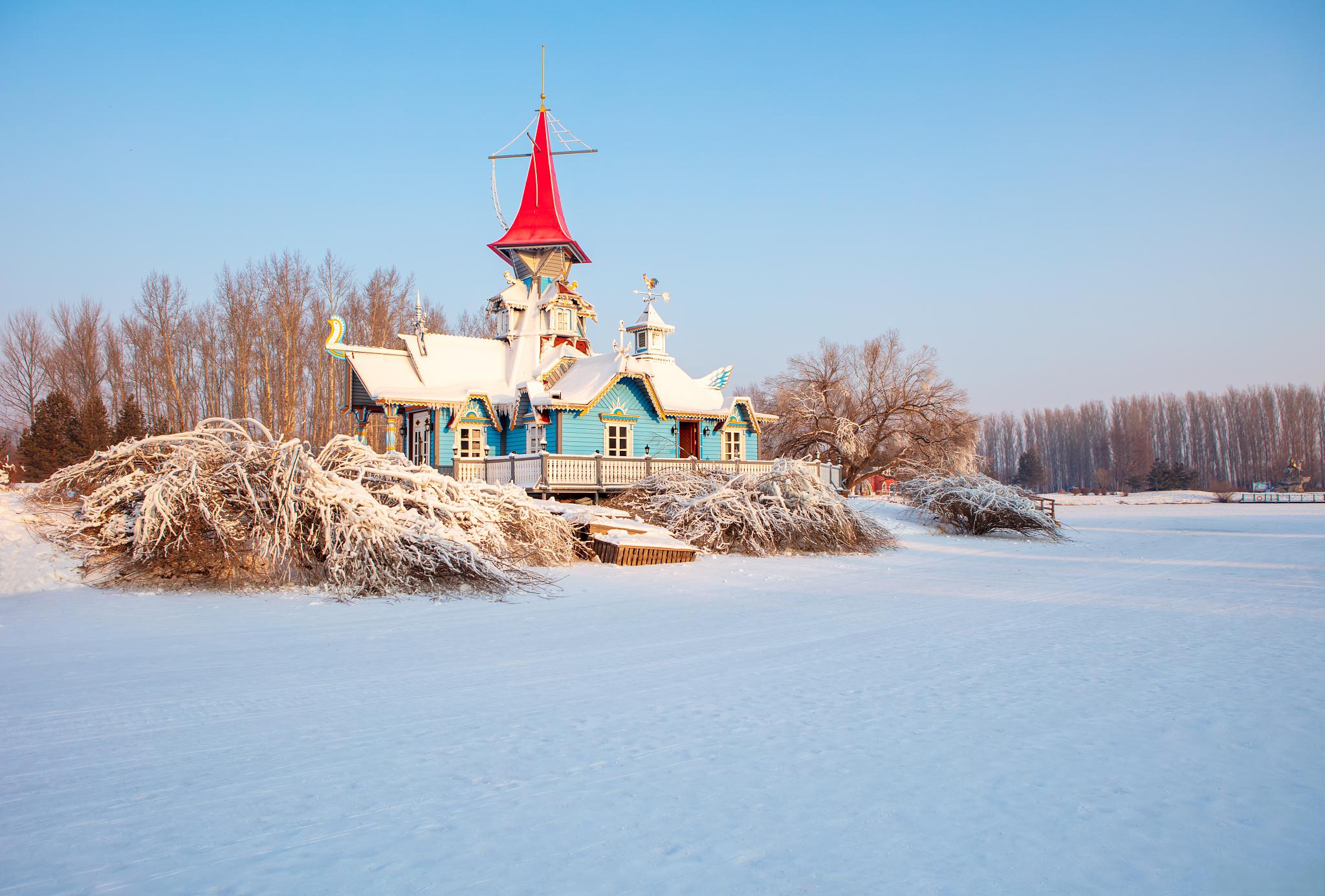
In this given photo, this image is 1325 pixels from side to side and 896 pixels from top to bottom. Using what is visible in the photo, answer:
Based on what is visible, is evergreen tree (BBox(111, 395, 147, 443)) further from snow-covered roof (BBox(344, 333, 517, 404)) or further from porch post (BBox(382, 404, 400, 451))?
porch post (BBox(382, 404, 400, 451))

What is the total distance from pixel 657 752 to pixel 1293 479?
98326 millimetres

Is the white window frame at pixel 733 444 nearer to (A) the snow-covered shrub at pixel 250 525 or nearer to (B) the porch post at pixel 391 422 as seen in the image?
(B) the porch post at pixel 391 422

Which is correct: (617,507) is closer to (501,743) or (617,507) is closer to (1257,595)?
(1257,595)

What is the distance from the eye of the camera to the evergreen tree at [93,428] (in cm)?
3547

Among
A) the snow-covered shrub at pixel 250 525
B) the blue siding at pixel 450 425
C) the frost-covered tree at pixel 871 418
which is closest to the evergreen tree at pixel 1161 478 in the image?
the frost-covered tree at pixel 871 418

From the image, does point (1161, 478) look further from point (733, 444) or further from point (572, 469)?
point (572, 469)

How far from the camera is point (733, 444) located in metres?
29.4

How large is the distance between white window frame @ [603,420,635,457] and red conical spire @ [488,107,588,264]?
29.6 ft

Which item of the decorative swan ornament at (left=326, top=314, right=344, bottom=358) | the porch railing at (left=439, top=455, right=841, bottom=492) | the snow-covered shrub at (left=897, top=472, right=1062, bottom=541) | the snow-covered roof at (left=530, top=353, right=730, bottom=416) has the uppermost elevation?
the decorative swan ornament at (left=326, top=314, right=344, bottom=358)

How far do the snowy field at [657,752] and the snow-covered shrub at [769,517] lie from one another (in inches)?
330

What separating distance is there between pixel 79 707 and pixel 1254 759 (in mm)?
7992

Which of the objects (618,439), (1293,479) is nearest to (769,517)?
(618,439)

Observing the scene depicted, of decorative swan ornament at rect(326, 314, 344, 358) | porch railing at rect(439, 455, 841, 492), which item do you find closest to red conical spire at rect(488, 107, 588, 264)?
decorative swan ornament at rect(326, 314, 344, 358)

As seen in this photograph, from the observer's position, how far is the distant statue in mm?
73562
